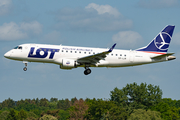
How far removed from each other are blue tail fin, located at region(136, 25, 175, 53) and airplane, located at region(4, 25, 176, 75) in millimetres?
2174

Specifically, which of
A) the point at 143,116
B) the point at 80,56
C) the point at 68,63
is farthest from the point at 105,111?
the point at 68,63

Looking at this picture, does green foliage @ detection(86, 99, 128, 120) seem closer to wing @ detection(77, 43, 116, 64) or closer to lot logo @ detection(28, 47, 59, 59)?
wing @ detection(77, 43, 116, 64)

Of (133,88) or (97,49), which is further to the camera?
(133,88)

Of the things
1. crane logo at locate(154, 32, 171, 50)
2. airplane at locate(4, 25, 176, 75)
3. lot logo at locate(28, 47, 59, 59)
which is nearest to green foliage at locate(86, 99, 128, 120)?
crane logo at locate(154, 32, 171, 50)

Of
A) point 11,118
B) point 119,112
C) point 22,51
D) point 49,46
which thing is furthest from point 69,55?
point 11,118

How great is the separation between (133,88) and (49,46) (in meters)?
96.6

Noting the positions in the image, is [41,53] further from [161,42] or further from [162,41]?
[162,41]

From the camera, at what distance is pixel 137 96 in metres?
148

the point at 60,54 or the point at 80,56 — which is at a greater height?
the point at 60,54

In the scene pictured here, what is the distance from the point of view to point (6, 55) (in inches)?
2302

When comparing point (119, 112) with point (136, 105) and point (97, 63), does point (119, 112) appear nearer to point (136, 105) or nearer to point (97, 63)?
point (136, 105)

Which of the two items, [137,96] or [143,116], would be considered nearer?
[143,116]

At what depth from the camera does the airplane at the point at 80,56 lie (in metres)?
57.5

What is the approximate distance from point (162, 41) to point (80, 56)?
18.1 metres
